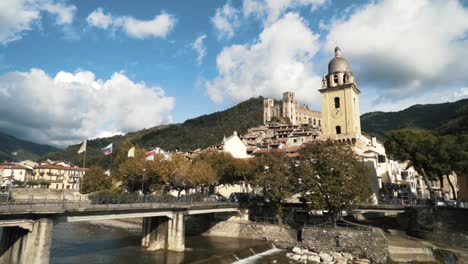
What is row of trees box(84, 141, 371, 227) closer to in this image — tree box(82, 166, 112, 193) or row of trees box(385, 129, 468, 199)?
row of trees box(385, 129, 468, 199)

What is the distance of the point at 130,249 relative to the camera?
37281 millimetres

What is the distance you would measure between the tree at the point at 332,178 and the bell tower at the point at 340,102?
55.4ft

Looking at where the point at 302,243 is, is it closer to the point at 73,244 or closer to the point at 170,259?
the point at 170,259

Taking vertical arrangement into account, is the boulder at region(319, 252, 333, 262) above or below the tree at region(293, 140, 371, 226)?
below

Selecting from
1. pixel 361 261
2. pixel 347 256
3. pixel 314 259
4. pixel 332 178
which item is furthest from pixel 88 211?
pixel 332 178

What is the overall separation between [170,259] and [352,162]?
25521 mm

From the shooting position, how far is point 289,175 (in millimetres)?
46562

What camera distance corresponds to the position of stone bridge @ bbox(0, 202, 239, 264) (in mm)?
24141

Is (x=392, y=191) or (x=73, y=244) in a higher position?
(x=392, y=191)

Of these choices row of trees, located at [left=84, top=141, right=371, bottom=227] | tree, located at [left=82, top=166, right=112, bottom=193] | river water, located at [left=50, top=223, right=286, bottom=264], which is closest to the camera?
river water, located at [left=50, top=223, right=286, bottom=264]

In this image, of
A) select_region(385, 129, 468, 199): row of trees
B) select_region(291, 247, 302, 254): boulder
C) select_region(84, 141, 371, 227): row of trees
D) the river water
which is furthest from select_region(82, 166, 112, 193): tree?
select_region(385, 129, 468, 199): row of trees

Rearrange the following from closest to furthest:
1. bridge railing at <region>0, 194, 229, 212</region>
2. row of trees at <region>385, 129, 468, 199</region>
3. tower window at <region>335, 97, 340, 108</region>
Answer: bridge railing at <region>0, 194, 229, 212</region>
row of trees at <region>385, 129, 468, 199</region>
tower window at <region>335, 97, 340, 108</region>

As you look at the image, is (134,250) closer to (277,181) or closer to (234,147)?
(277,181)

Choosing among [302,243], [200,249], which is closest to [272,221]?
[302,243]
